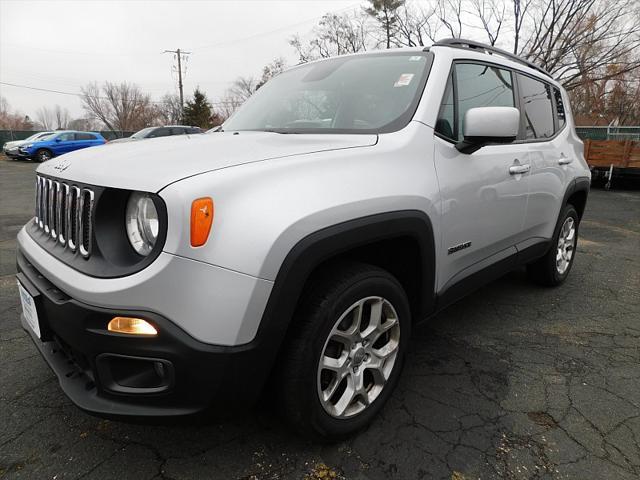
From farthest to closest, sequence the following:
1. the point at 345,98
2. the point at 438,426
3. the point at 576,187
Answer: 1. the point at 576,187
2. the point at 345,98
3. the point at 438,426

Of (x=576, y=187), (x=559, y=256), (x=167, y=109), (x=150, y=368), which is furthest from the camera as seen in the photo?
(x=167, y=109)

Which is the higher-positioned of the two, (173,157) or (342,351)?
(173,157)

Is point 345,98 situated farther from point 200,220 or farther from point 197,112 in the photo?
point 197,112

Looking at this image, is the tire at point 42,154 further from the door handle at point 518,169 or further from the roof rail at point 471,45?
the door handle at point 518,169

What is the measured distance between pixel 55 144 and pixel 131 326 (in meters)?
22.4

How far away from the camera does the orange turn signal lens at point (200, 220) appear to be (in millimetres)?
1394

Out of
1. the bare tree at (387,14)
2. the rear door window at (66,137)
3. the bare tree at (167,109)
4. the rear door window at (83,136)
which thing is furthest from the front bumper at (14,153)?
the bare tree at (167,109)

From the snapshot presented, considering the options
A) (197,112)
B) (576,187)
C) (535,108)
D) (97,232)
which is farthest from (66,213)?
(197,112)

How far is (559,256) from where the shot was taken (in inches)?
157

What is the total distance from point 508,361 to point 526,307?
1.02 metres

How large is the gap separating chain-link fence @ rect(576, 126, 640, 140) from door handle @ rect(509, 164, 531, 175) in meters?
13.4

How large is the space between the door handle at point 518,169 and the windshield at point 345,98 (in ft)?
2.77

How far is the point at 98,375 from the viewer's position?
1515mm

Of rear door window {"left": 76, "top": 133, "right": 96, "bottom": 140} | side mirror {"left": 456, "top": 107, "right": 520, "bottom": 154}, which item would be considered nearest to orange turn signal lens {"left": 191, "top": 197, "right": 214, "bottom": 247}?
side mirror {"left": 456, "top": 107, "right": 520, "bottom": 154}
